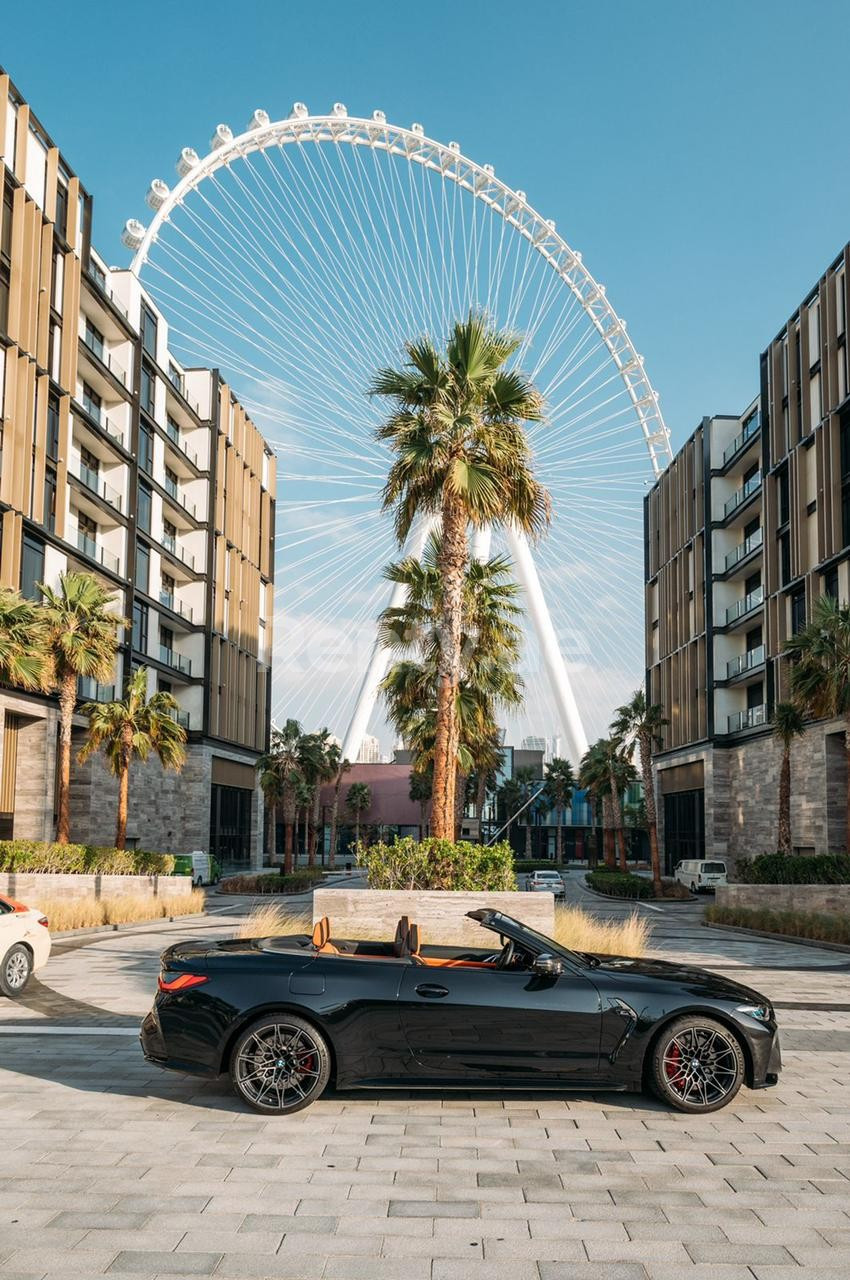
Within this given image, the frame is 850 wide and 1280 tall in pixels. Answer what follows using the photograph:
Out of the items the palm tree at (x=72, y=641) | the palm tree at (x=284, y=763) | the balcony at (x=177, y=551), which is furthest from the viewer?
the palm tree at (x=284, y=763)

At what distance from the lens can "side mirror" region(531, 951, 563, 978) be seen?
763 centimetres

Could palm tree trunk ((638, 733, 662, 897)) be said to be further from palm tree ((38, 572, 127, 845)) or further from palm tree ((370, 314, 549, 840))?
palm tree ((370, 314, 549, 840))

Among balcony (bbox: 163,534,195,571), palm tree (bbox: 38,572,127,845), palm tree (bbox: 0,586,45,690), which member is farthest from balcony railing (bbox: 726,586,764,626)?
palm tree (bbox: 0,586,45,690)

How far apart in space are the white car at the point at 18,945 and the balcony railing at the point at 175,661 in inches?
1561

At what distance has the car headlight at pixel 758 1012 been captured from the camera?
307 inches

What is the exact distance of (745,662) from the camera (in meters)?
50.9

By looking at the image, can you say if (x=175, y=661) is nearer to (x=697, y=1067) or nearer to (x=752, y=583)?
(x=752, y=583)

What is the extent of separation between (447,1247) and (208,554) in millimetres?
53637

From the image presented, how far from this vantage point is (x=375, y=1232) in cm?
530

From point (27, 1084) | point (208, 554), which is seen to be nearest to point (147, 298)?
point (208, 554)

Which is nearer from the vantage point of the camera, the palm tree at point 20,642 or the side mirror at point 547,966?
the side mirror at point 547,966

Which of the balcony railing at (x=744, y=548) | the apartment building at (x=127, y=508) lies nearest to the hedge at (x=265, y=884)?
the apartment building at (x=127, y=508)

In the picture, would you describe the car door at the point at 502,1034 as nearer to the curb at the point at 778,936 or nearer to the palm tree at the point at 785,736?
the curb at the point at 778,936

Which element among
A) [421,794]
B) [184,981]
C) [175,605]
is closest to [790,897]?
[184,981]
